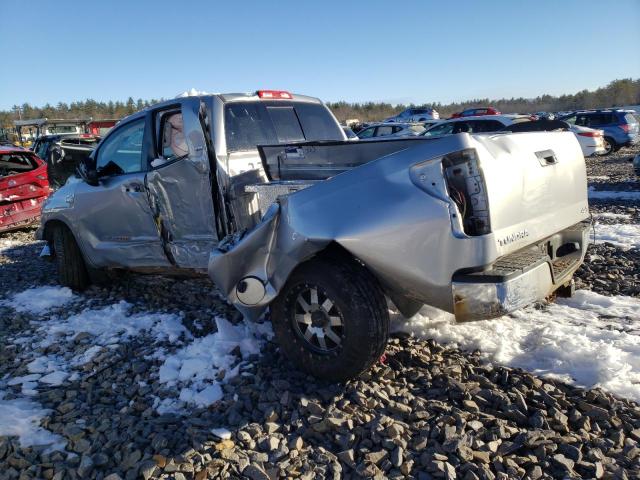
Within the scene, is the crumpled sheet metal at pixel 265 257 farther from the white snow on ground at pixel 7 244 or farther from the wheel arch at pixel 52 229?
the white snow on ground at pixel 7 244

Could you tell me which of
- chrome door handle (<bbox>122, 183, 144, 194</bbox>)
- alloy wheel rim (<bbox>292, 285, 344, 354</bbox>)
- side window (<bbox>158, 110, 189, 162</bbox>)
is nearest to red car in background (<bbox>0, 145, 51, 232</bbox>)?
chrome door handle (<bbox>122, 183, 144, 194</bbox>)

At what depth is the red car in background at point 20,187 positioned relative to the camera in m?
8.85

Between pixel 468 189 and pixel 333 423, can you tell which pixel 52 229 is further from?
pixel 468 189

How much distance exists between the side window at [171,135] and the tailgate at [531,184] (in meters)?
2.76

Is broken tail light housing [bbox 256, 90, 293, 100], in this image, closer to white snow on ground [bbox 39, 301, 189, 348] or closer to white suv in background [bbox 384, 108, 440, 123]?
white snow on ground [bbox 39, 301, 189, 348]

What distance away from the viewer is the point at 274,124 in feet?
15.2

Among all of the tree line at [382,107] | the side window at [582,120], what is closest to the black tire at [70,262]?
the side window at [582,120]

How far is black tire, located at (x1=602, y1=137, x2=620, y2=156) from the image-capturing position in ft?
63.2

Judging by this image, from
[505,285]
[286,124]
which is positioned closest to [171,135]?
[286,124]

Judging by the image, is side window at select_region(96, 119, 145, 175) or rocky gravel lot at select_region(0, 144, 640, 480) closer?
rocky gravel lot at select_region(0, 144, 640, 480)

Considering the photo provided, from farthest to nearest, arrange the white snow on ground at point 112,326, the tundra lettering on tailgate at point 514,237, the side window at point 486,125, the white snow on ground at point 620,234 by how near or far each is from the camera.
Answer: the side window at point 486,125
the white snow on ground at point 620,234
the white snow on ground at point 112,326
the tundra lettering on tailgate at point 514,237

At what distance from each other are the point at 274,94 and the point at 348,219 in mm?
2419

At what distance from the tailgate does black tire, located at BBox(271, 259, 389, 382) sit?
80 centimetres

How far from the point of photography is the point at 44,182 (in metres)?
9.57
